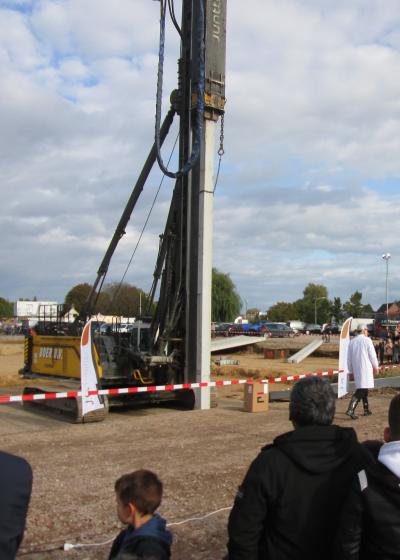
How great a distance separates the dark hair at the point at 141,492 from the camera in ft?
9.45

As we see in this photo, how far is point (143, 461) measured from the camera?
829cm

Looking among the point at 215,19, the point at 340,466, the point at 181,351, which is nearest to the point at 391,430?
the point at 340,466

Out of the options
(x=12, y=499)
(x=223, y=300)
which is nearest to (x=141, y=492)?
(x=12, y=499)

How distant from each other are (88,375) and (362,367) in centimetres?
535

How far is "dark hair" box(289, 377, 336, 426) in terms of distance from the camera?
2.87 meters

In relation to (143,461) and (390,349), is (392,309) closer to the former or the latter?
(390,349)

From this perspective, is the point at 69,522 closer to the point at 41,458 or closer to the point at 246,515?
the point at 41,458

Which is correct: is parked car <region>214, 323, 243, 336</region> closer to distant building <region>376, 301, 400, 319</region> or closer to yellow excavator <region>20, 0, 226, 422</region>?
yellow excavator <region>20, 0, 226, 422</region>

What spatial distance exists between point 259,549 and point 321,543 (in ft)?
0.92

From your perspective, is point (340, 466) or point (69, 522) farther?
point (69, 522)

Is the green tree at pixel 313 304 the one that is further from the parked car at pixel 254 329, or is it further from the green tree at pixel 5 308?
the green tree at pixel 5 308

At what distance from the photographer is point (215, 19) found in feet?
43.9

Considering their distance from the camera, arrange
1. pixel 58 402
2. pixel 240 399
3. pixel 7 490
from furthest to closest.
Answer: pixel 240 399, pixel 58 402, pixel 7 490

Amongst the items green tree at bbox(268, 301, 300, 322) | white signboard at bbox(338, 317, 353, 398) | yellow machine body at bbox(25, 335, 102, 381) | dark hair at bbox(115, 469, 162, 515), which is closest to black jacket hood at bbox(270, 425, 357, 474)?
dark hair at bbox(115, 469, 162, 515)
